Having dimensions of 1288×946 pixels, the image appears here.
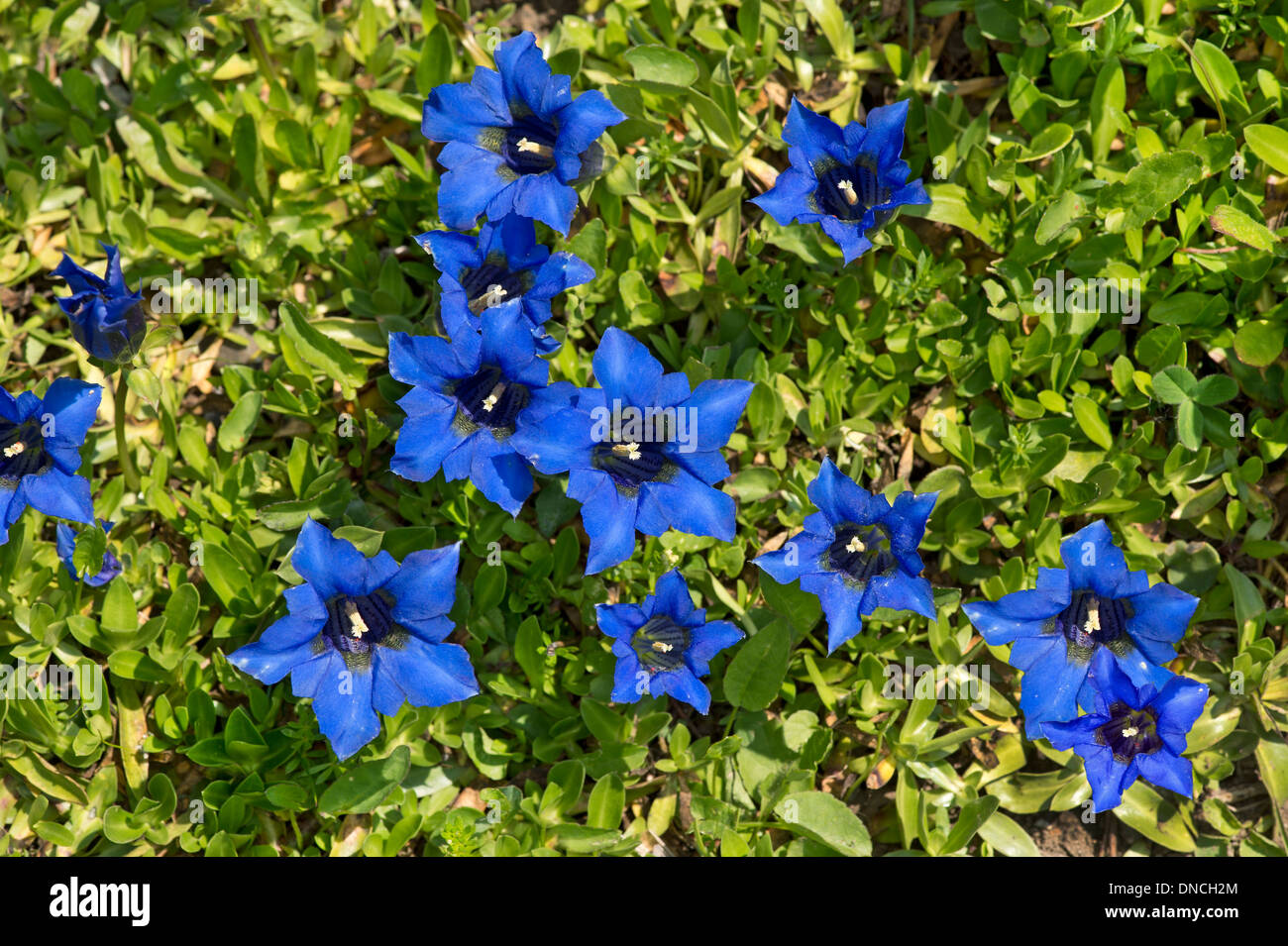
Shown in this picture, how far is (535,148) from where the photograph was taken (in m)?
3.76

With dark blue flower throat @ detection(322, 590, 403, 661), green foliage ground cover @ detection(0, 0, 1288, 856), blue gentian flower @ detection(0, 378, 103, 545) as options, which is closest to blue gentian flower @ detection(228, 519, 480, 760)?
dark blue flower throat @ detection(322, 590, 403, 661)

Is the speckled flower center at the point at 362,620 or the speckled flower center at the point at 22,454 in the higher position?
the speckled flower center at the point at 22,454

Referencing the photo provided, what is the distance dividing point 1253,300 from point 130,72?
4.44 m

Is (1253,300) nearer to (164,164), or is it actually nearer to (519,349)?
(519,349)

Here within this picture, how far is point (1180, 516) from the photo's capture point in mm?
4102

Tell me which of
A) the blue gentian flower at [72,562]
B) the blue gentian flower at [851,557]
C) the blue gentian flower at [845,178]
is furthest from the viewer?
the blue gentian flower at [72,562]

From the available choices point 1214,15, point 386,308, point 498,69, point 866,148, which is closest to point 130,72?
point 386,308

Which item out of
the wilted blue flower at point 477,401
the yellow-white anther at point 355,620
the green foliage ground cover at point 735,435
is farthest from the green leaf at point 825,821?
the yellow-white anther at point 355,620

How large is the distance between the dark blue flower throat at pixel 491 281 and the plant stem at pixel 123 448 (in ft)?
3.75

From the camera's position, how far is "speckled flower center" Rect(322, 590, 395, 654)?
3441mm

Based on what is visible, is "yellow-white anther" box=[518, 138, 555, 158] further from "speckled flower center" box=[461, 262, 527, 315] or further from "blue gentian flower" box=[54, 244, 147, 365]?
"blue gentian flower" box=[54, 244, 147, 365]

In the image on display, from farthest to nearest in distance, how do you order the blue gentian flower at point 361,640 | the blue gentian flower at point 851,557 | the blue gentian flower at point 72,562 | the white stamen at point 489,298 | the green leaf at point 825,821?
the blue gentian flower at point 72,562 → the green leaf at point 825,821 → the white stamen at point 489,298 → the blue gentian flower at point 851,557 → the blue gentian flower at point 361,640

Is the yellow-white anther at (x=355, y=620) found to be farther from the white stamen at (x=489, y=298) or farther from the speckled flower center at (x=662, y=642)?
the white stamen at (x=489, y=298)

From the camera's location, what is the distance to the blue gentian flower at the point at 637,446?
10.9 ft
